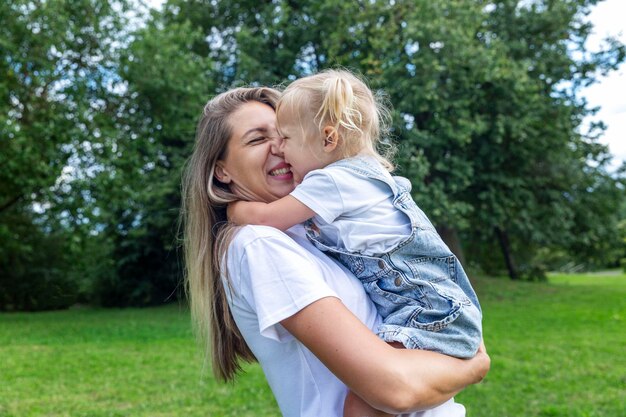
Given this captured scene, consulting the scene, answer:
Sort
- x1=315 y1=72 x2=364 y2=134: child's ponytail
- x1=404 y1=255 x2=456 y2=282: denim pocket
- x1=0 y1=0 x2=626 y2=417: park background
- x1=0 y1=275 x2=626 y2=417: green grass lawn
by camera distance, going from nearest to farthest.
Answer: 1. x1=404 y1=255 x2=456 y2=282: denim pocket
2. x1=315 y1=72 x2=364 y2=134: child's ponytail
3. x1=0 y1=275 x2=626 y2=417: green grass lawn
4. x1=0 y1=0 x2=626 y2=417: park background

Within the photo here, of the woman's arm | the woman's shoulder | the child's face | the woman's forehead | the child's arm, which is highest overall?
the woman's forehead

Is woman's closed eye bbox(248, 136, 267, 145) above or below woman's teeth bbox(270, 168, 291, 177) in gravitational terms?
above

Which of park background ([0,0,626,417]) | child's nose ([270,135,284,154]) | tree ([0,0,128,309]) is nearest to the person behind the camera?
child's nose ([270,135,284,154])

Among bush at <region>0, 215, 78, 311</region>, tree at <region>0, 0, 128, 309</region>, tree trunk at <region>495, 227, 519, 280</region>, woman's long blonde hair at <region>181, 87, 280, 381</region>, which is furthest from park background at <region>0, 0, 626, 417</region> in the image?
woman's long blonde hair at <region>181, 87, 280, 381</region>

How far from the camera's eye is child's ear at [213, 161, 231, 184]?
2156 mm

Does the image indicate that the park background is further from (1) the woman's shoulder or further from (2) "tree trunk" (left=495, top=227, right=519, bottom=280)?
(1) the woman's shoulder

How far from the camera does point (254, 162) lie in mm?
2107

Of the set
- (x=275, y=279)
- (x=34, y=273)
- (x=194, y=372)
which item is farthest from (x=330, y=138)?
(x=34, y=273)

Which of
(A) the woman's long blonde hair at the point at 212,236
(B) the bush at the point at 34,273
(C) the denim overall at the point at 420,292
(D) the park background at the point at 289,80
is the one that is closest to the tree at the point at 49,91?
(D) the park background at the point at 289,80

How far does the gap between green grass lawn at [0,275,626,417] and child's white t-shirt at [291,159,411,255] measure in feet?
12.1

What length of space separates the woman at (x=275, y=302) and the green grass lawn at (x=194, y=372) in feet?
11.2

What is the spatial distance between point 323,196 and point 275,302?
0.37 metres

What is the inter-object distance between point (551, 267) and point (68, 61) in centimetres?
2581

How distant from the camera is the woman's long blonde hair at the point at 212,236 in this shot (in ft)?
6.57
